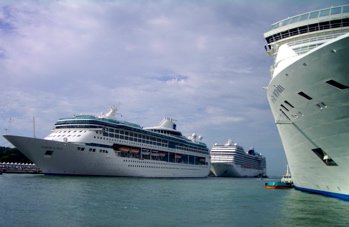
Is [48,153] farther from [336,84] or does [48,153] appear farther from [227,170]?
[227,170]

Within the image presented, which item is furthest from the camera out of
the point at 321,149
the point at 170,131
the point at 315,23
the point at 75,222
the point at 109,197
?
the point at 170,131

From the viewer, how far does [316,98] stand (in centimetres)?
2019

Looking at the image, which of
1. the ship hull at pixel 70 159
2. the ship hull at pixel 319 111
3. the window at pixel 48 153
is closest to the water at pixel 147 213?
the ship hull at pixel 319 111

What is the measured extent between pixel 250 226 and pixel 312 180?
Answer: 9653 mm

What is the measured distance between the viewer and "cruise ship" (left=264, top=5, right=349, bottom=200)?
60.7 ft

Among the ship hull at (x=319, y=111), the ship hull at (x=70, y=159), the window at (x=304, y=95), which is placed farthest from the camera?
the ship hull at (x=70, y=159)

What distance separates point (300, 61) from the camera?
19.3 m

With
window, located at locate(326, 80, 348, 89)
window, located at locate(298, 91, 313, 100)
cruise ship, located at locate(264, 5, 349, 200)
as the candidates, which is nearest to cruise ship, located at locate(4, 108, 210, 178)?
cruise ship, located at locate(264, 5, 349, 200)

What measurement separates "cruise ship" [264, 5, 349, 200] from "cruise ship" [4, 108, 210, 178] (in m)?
35.4

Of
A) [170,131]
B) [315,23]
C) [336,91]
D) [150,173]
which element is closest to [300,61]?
[336,91]

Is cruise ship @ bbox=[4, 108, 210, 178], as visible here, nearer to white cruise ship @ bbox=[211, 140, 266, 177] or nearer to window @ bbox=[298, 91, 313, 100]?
white cruise ship @ bbox=[211, 140, 266, 177]

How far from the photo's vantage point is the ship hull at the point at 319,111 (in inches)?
718

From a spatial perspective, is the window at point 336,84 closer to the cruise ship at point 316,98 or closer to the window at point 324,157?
the cruise ship at point 316,98

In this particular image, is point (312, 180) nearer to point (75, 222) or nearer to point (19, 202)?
Result: point (75, 222)
